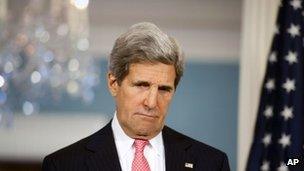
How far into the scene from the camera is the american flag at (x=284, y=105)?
2.85m

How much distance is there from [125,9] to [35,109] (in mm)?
801

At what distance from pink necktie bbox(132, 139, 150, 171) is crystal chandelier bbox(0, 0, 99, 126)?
1.85 metres

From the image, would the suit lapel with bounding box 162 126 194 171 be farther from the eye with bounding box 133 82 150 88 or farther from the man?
the eye with bounding box 133 82 150 88

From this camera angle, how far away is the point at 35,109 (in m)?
3.37

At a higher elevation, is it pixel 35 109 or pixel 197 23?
pixel 197 23

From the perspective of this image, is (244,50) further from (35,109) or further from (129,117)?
(129,117)

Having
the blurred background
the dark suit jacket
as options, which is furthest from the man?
the blurred background

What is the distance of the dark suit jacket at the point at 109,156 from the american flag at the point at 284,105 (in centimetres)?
131

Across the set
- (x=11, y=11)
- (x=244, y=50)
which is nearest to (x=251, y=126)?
(x=244, y=50)

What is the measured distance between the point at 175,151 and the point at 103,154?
199 millimetres

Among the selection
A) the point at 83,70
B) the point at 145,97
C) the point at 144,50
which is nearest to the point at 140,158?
the point at 145,97

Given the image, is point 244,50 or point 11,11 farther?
point 11,11

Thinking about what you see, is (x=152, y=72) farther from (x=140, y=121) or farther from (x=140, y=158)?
(x=140, y=158)

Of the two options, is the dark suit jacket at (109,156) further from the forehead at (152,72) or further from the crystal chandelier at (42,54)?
the crystal chandelier at (42,54)
